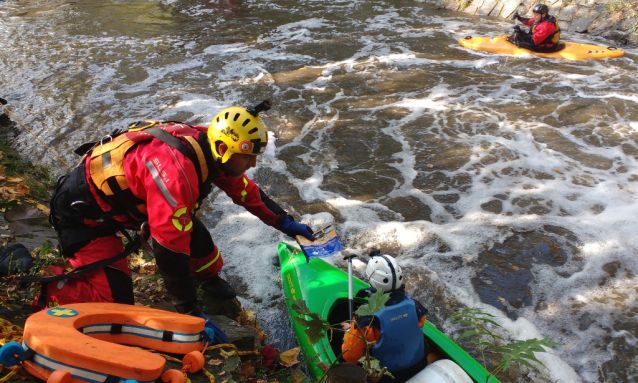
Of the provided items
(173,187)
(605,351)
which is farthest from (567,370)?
(173,187)

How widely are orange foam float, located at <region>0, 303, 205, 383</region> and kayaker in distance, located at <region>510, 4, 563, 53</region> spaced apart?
10360 millimetres

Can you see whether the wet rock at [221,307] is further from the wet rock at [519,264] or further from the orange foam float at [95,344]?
the wet rock at [519,264]

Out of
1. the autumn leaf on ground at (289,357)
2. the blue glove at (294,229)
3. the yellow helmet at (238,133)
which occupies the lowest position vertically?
the autumn leaf on ground at (289,357)

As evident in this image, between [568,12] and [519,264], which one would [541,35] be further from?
[519,264]

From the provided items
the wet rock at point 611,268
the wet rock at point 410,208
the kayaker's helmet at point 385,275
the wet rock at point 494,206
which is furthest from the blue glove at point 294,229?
the wet rock at point 611,268

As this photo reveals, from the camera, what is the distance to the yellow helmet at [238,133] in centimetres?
246

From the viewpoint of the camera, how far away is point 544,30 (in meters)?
9.53

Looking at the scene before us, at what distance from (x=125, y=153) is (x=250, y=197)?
38.2 inches

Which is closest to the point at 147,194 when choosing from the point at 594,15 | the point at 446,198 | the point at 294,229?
the point at 294,229

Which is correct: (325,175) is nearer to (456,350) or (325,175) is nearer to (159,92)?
(456,350)

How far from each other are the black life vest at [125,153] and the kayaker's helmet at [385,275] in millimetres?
1198

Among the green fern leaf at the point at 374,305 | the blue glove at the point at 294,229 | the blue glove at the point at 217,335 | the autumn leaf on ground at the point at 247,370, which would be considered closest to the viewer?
the green fern leaf at the point at 374,305

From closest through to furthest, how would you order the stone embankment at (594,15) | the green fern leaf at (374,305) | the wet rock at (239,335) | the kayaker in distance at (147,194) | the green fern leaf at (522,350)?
1. the green fern leaf at (522,350)
2. the green fern leaf at (374,305)
3. the kayaker in distance at (147,194)
4. the wet rock at (239,335)
5. the stone embankment at (594,15)

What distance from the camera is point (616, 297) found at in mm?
4078
